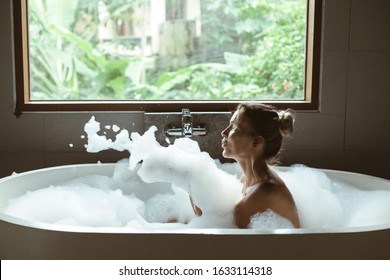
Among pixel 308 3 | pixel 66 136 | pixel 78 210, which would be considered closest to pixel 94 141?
pixel 66 136

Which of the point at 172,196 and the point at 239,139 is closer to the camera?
the point at 239,139

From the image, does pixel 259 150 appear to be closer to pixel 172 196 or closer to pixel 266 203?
pixel 266 203

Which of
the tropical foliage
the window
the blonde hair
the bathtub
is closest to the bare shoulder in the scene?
the blonde hair

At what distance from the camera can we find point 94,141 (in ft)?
9.02

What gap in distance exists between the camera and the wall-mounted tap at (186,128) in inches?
104

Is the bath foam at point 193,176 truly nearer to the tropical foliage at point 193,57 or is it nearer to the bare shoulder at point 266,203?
the bare shoulder at point 266,203

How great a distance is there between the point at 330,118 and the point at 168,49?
1105mm

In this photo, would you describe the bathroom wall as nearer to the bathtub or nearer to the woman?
the woman

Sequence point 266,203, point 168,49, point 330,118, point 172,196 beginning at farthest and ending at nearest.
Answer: point 168,49 → point 330,118 → point 172,196 → point 266,203

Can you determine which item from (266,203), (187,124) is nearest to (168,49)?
(187,124)

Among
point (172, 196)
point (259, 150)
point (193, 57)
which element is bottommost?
point (172, 196)

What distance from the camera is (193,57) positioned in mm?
3307

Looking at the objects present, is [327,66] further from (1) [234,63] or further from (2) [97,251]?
(2) [97,251]

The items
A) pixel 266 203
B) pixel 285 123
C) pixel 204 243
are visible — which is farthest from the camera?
pixel 285 123
